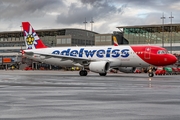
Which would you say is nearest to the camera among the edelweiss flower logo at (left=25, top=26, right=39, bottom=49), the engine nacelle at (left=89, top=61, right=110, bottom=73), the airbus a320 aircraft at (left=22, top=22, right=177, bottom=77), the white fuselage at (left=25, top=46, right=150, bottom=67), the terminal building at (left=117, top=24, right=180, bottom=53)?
the airbus a320 aircraft at (left=22, top=22, right=177, bottom=77)

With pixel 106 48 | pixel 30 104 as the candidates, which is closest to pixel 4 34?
pixel 106 48

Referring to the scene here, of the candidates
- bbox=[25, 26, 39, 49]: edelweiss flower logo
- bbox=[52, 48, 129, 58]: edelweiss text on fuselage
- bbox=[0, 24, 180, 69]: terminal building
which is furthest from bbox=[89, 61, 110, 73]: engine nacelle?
bbox=[0, 24, 180, 69]: terminal building

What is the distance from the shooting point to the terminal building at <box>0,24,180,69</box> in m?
119

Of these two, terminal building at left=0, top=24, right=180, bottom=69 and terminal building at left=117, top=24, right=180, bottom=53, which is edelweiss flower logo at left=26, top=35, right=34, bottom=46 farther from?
terminal building at left=117, top=24, right=180, bottom=53

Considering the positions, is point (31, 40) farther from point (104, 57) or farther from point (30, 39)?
point (104, 57)

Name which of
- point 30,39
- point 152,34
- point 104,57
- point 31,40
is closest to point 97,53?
point 104,57

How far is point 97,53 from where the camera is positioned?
165 feet

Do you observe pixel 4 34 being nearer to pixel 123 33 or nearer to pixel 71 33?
pixel 71 33

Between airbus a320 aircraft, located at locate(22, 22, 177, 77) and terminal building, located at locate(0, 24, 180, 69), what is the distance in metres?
61.6

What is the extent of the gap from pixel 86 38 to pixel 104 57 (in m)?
84.7

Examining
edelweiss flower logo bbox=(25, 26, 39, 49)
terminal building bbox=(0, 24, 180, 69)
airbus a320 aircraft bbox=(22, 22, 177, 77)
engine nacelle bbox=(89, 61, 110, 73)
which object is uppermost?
terminal building bbox=(0, 24, 180, 69)

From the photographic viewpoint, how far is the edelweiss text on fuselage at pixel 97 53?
48.1 m

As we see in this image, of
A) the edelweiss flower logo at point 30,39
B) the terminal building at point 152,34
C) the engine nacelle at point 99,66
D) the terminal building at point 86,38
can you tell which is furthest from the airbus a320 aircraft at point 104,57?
the terminal building at point 152,34

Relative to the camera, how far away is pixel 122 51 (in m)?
48.1
